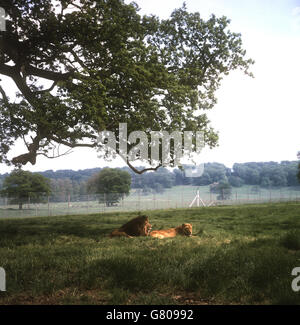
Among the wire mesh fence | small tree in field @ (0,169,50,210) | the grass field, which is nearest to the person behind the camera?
the grass field

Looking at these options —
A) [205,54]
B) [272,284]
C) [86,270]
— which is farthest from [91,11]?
[272,284]

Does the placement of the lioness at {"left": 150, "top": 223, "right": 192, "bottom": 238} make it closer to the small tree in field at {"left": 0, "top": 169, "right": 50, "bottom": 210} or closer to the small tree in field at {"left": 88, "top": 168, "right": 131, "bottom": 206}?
the small tree in field at {"left": 0, "top": 169, "right": 50, "bottom": 210}

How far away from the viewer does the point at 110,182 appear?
79688mm

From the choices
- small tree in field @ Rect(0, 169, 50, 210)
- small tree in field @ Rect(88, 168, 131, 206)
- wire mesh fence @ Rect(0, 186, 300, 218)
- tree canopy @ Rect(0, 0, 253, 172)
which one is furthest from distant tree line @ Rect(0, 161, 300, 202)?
tree canopy @ Rect(0, 0, 253, 172)

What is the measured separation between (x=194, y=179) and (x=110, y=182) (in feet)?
84.5

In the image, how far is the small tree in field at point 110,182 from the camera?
76531 mm

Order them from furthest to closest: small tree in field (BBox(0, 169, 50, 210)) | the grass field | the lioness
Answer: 1. small tree in field (BBox(0, 169, 50, 210))
2. the lioness
3. the grass field

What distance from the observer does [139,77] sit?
38.4 feet

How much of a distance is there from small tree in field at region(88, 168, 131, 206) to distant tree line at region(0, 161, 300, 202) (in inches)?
78.5

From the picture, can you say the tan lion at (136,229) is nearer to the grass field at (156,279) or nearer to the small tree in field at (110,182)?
the grass field at (156,279)

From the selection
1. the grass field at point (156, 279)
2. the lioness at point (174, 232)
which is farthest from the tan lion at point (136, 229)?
the grass field at point (156, 279)

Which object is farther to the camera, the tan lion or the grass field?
the tan lion

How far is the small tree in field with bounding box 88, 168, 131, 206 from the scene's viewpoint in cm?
7653

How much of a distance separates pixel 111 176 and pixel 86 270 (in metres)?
75.9
